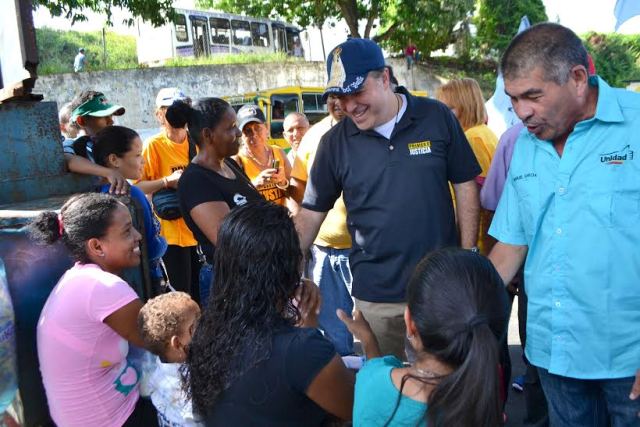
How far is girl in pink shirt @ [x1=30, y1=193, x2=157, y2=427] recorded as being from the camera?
2.15 meters

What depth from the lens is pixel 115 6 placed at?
6766 mm

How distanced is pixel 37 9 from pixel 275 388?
657cm

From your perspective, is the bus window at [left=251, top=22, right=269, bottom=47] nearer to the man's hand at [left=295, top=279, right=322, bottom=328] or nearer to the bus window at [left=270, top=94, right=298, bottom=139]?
the bus window at [left=270, top=94, right=298, bottom=139]

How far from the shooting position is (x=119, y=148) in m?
3.32

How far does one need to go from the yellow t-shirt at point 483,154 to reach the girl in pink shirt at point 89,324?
2.24m

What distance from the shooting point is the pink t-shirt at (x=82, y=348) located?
2.14 metres

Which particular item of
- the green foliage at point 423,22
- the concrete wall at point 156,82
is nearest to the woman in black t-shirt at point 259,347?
the concrete wall at point 156,82

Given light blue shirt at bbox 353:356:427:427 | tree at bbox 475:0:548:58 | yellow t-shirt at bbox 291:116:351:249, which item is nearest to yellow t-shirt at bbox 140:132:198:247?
yellow t-shirt at bbox 291:116:351:249

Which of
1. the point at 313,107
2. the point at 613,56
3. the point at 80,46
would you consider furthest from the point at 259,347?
the point at 80,46

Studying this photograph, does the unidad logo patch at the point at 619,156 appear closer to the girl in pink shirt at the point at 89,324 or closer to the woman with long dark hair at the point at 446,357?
the woman with long dark hair at the point at 446,357

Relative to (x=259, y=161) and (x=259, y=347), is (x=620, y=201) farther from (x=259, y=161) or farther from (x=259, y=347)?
(x=259, y=161)

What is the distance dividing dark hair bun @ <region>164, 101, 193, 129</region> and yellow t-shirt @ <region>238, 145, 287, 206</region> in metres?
0.74

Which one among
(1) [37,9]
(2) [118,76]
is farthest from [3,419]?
(2) [118,76]

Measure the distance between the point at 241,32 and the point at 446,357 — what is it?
25955 millimetres
